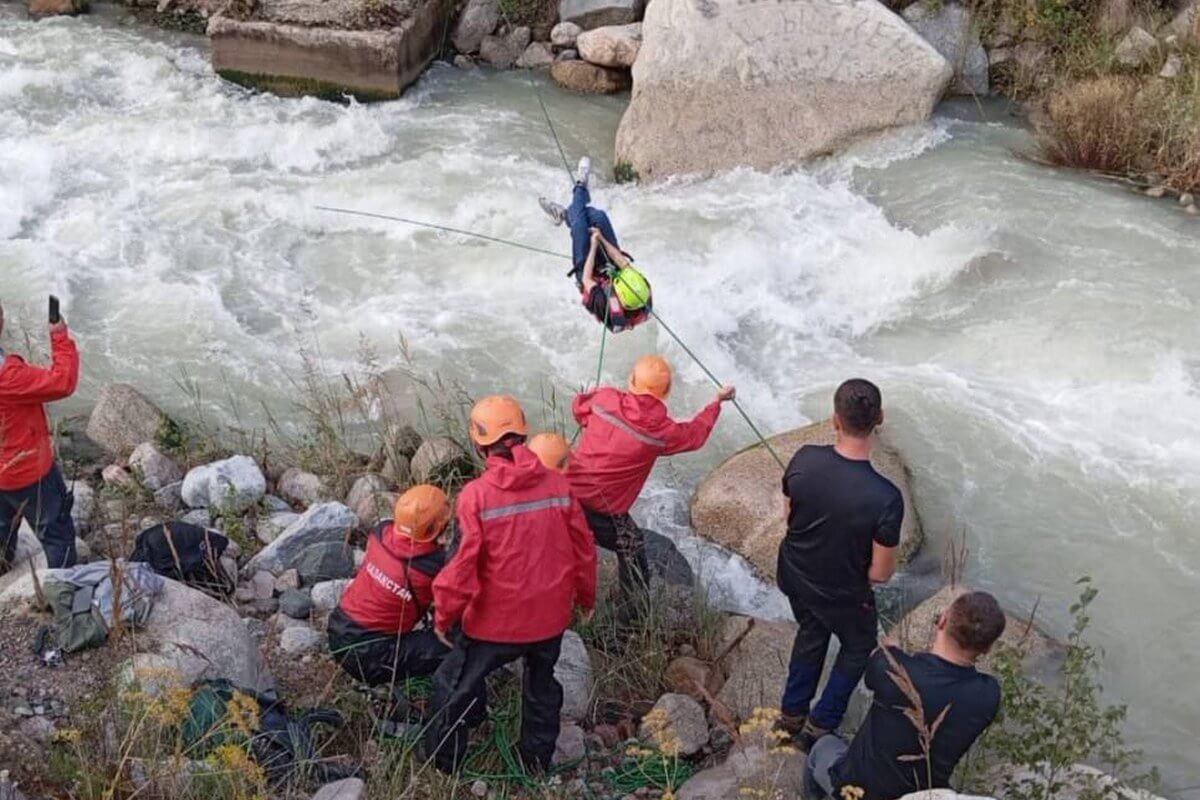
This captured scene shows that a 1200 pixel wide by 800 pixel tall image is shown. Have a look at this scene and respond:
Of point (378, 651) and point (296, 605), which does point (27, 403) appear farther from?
point (378, 651)

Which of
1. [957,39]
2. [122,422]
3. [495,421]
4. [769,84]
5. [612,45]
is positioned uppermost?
[495,421]

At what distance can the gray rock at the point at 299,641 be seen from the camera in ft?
15.2

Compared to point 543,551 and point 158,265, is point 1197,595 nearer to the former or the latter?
point 543,551

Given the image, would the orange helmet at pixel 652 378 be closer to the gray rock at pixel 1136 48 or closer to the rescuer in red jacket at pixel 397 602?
the rescuer in red jacket at pixel 397 602

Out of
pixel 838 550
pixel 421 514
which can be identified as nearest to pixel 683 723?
pixel 838 550

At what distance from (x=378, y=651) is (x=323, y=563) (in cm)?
98

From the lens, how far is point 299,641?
4.64 metres

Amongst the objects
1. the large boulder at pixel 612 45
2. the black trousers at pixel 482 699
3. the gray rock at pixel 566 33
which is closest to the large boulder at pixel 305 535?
the black trousers at pixel 482 699

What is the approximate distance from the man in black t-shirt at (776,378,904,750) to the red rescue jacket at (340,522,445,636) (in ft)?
3.92

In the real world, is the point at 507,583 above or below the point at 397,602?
above

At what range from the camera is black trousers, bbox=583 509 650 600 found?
4.87m

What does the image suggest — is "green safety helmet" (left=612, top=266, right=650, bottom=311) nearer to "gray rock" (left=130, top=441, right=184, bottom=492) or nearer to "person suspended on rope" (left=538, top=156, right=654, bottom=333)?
"person suspended on rope" (left=538, top=156, right=654, bottom=333)

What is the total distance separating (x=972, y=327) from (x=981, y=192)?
168cm

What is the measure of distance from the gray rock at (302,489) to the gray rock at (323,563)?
736 millimetres
